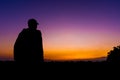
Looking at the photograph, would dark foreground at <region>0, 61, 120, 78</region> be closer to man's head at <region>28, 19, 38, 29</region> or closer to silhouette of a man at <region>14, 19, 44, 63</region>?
silhouette of a man at <region>14, 19, 44, 63</region>

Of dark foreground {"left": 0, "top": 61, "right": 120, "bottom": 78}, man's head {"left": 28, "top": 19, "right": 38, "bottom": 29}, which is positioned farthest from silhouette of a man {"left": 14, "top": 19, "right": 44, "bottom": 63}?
dark foreground {"left": 0, "top": 61, "right": 120, "bottom": 78}

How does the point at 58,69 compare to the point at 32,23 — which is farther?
the point at 32,23

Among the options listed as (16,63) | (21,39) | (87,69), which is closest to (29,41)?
(21,39)

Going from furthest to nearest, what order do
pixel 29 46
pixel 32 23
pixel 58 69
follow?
pixel 29 46 → pixel 32 23 → pixel 58 69

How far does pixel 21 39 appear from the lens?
12.2 metres

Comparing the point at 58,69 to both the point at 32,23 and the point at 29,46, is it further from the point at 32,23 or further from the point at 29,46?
the point at 32,23

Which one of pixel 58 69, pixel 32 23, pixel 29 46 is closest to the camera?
pixel 58 69

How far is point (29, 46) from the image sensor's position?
40.3ft

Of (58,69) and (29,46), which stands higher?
(29,46)

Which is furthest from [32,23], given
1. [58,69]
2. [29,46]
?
[58,69]

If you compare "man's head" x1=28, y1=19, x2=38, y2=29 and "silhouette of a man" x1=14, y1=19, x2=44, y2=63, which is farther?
"silhouette of a man" x1=14, y1=19, x2=44, y2=63

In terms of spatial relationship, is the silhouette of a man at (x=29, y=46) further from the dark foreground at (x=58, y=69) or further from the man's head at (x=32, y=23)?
the dark foreground at (x=58, y=69)

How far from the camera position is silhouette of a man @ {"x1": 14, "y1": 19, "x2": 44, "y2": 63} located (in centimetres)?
1214

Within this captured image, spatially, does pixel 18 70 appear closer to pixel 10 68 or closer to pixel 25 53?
pixel 10 68
